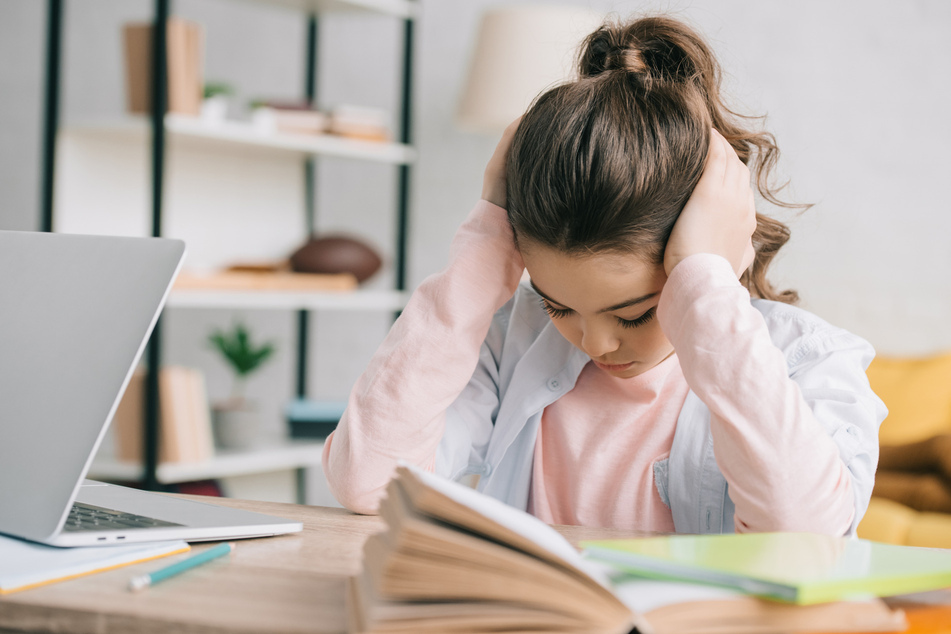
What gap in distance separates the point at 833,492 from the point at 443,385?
1.23 ft

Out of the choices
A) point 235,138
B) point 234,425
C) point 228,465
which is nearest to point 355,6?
point 235,138

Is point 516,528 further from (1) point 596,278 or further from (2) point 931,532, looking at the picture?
(2) point 931,532

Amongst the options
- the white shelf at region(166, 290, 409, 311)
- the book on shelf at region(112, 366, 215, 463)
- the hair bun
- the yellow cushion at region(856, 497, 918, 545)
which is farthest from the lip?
the book on shelf at region(112, 366, 215, 463)

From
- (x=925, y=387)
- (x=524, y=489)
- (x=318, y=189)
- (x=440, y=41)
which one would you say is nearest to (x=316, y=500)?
(x=318, y=189)

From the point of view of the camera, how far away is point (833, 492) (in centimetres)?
73

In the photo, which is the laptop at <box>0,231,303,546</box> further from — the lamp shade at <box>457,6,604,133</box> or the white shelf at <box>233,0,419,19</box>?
the white shelf at <box>233,0,419,19</box>

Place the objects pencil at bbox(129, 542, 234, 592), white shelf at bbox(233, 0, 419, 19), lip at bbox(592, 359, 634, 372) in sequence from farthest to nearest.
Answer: white shelf at bbox(233, 0, 419, 19) < lip at bbox(592, 359, 634, 372) < pencil at bbox(129, 542, 234, 592)

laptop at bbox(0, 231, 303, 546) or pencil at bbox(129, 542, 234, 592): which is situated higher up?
laptop at bbox(0, 231, 303, 546)

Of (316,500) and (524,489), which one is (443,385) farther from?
(316,500)

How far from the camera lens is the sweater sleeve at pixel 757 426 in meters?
0.71

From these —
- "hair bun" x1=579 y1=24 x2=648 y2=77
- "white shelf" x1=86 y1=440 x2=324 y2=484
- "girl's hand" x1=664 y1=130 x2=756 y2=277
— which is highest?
"hair bun" x1=579 y1=24 x2=648 y2=77

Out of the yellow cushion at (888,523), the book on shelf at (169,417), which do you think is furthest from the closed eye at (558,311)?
the book on shelf at (169,417)

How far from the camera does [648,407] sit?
1005 millimetres

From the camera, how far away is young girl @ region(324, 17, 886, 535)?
28.9 inches
